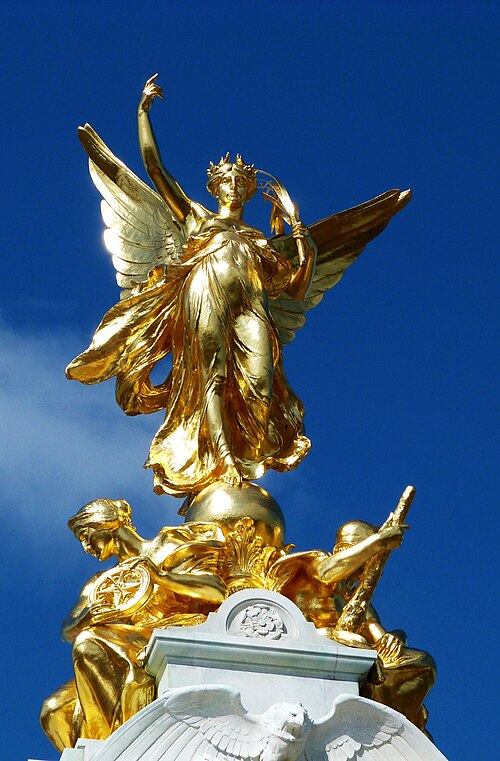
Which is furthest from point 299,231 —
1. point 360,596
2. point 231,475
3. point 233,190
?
point 360,596

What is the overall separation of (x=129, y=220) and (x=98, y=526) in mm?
4024

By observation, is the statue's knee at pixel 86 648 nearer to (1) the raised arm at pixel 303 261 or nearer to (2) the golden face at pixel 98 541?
(2) the golden face at pixel 98 541

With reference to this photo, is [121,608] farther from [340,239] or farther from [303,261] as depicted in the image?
[340,239]

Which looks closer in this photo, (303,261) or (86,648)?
(86,648)

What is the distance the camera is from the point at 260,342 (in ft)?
44.7

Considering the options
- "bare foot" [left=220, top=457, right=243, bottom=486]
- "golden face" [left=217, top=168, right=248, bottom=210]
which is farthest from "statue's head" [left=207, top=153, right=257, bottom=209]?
"bare foot" [left=220, top=457, right=243, bottom=486]

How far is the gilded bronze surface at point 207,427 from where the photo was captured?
37.0 feet

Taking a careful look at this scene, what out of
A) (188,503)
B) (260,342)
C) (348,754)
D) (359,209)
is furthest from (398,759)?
(359,209)

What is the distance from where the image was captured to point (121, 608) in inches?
443

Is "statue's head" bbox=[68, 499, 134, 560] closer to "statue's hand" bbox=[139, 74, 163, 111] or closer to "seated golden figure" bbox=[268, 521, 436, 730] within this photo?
"seated golden figure" bbox=[268, 521, 436, 730]

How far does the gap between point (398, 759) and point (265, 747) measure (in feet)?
3.09

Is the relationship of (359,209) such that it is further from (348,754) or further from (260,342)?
(348,754)

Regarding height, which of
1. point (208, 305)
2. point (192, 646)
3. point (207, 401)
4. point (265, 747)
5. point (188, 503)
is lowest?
point (265, 747)

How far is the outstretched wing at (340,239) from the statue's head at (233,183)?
31.6 inches
